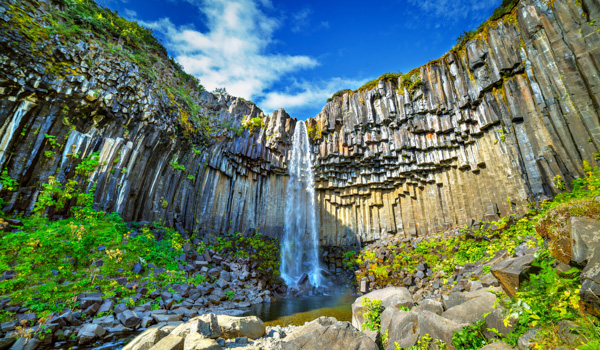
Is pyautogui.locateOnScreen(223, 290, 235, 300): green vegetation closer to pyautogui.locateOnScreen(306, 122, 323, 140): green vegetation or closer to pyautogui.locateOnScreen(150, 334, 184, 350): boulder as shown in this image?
pyautogui.locateOnScreen(150, 334, 184, 350): boulder

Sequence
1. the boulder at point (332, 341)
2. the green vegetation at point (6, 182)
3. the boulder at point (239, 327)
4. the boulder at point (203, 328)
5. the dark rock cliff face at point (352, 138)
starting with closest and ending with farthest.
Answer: the boulder at point (332, 341), the boulder at point (203, 328), the boulder at point (239, 327), the green vegetation at point (6, 182), the dark rock cliff face at point (352, 138)

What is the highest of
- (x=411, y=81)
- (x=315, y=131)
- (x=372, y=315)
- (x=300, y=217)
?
(x=411, y=81)

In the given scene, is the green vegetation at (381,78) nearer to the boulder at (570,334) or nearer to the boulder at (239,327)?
the boulder at (239,327)

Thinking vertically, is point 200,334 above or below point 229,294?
above

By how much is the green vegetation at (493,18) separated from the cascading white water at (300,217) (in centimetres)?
1365

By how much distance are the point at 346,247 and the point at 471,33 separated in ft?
59.0

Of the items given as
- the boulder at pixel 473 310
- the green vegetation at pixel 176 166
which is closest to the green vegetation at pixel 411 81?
the boulder at pixel 473 310

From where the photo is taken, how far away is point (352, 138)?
21.5 m

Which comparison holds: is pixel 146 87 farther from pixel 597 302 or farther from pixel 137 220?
pixel 597 302

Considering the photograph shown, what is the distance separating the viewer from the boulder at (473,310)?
14.6 ft

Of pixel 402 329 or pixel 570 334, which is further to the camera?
pixel 402 329

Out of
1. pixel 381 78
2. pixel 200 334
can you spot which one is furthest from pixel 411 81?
pixel 200 334

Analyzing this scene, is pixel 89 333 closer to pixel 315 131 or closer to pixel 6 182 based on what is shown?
pixel 6 182

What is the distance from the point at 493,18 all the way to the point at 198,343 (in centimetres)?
2178
